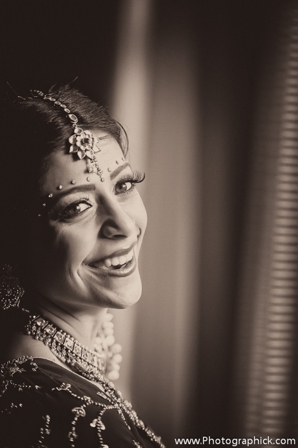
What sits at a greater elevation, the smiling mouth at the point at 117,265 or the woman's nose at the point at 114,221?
the woman's nose at the point at 114,221

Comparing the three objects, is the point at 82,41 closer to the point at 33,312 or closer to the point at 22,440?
the point at 33,312

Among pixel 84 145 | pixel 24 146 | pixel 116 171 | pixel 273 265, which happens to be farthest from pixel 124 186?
pixel 273 265

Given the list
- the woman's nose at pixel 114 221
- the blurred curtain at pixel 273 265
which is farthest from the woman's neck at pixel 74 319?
the blurred curtain at pixel 273 265

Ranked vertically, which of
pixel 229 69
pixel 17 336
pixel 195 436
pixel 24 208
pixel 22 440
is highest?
pixel 229 69

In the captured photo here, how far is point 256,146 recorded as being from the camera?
1726mm

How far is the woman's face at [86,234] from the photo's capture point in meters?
1.16

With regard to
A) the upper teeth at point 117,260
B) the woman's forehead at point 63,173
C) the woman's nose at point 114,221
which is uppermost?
the woman's forehead at point 63,173

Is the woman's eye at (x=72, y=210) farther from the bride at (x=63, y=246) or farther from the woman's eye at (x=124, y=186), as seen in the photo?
the woman's eye at (x=124, y=186)

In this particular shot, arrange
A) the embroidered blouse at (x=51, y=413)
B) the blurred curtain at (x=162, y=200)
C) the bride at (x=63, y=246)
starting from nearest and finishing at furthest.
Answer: the embroidered blouse at (x=51, y=413) < the bride at (x=63, y=246) < the blurred curtain at (x=162, y=200)

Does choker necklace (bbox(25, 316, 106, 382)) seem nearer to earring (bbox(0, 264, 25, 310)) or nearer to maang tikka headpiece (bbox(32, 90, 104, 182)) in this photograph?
earring (bbox(0, 264, 25, 310))

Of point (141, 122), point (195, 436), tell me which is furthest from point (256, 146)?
point (195, 436)

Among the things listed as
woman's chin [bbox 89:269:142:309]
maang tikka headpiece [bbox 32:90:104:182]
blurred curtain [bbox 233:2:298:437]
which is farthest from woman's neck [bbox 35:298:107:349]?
blurred curtain [bbox 233:2:298:437]

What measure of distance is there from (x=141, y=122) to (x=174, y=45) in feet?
0.99

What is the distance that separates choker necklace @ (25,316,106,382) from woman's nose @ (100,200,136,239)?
0.29m
